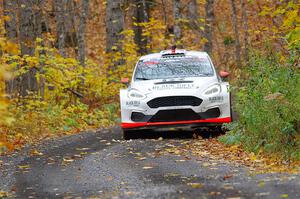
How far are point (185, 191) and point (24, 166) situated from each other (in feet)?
12.8

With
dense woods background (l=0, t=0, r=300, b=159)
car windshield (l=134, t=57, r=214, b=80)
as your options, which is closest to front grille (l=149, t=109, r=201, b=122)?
dense woods background (l=0, t=0, r=300, b=159)

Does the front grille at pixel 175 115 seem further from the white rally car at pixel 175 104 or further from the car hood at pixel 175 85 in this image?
the car hood at pixel 175 85

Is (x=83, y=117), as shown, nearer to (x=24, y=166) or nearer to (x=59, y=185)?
(x=24, y=166)

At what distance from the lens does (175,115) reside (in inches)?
526

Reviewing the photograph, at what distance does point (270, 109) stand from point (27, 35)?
10.2 m

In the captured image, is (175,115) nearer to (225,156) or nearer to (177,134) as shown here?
(177,134)

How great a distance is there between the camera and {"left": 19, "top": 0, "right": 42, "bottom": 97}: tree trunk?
1879 centimetres

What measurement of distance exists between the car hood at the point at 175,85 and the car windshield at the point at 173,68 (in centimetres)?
49

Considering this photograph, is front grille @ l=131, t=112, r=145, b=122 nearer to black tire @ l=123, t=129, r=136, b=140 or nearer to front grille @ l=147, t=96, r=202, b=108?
front grille @ l=147, t=96, r=202, b=108

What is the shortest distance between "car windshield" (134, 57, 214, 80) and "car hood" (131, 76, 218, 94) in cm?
49

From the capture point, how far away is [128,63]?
24062 millimetres

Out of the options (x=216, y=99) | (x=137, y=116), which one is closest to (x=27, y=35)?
(x=137, y=116)

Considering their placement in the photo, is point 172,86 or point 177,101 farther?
point 172,86

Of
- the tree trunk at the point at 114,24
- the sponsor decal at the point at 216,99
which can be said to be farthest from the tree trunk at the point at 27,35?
the sponsor decal at the point at 216,99
